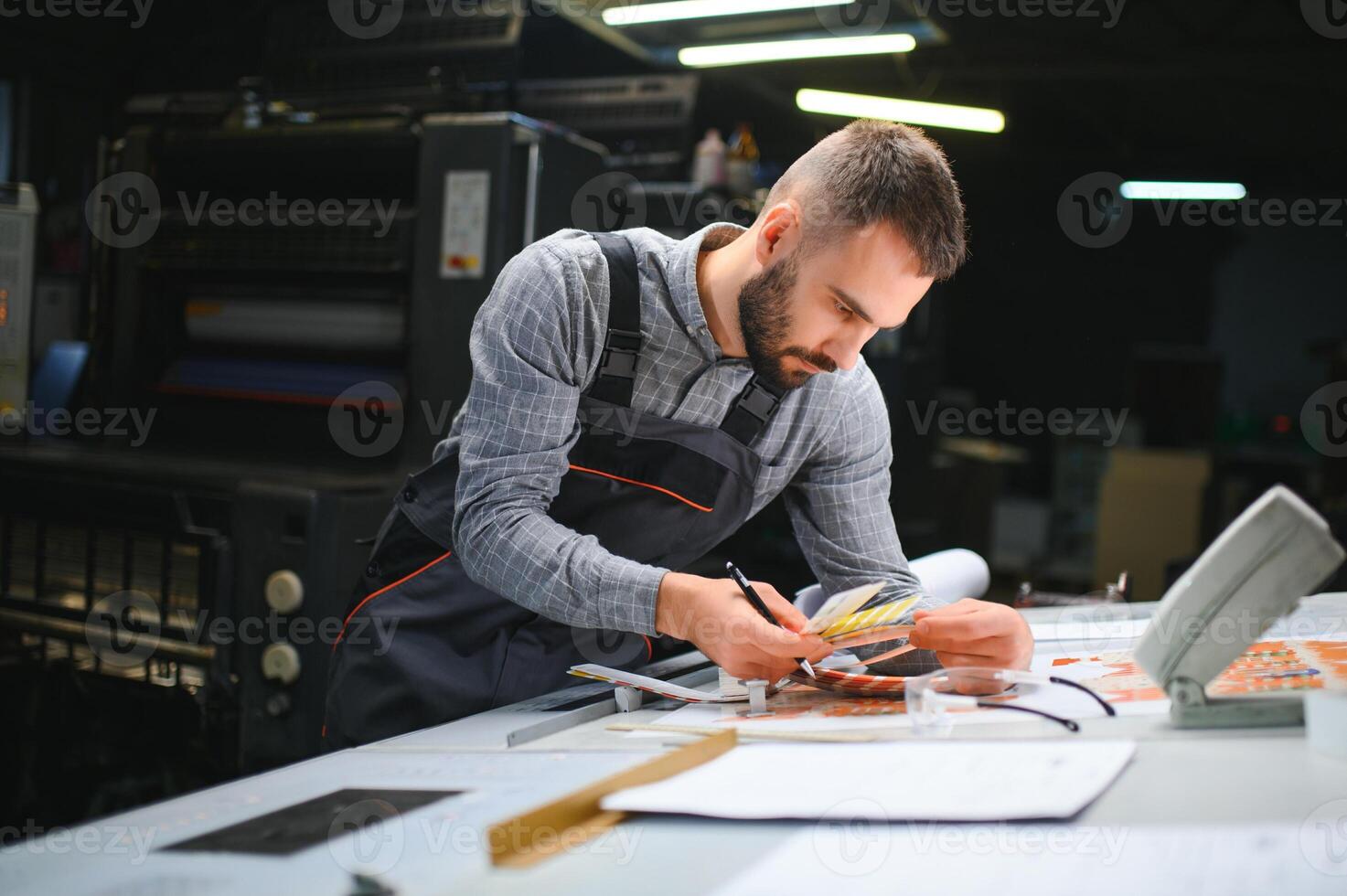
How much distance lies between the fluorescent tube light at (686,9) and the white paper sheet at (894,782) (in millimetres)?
3571

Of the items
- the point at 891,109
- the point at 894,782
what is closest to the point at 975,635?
the point at 894,782

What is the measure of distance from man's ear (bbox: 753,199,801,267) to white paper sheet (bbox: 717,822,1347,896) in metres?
0.90

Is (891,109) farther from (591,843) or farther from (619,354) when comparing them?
(591,843)

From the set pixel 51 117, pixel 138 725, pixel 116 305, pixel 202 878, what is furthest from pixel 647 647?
pixel 51 117

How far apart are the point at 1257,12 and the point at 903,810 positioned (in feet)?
24.5

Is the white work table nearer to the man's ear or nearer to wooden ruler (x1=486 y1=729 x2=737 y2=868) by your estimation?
wooden ruler (x1=486 y1=729 x2=737 y2=868)

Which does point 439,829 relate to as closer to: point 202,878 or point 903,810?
point 202,878

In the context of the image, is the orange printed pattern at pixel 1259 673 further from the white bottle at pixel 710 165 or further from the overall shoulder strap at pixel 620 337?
the white bottle at pixel 710 165

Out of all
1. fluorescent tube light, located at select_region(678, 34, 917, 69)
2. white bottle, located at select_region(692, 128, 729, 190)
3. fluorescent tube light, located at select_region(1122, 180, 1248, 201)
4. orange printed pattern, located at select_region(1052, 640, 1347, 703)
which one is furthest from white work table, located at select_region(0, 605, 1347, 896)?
fluorescent tube light, located at select_region(1122, 180, 1248, 201)

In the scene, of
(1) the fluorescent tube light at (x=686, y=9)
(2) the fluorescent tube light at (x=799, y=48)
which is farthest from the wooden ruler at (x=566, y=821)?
→ (2) the fluorescent tube light at (x=799, y=48)

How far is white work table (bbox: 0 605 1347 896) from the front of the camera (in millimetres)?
789

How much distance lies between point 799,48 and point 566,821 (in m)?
4.79

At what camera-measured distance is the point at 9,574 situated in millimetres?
2375

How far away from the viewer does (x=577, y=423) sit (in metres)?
1.59
